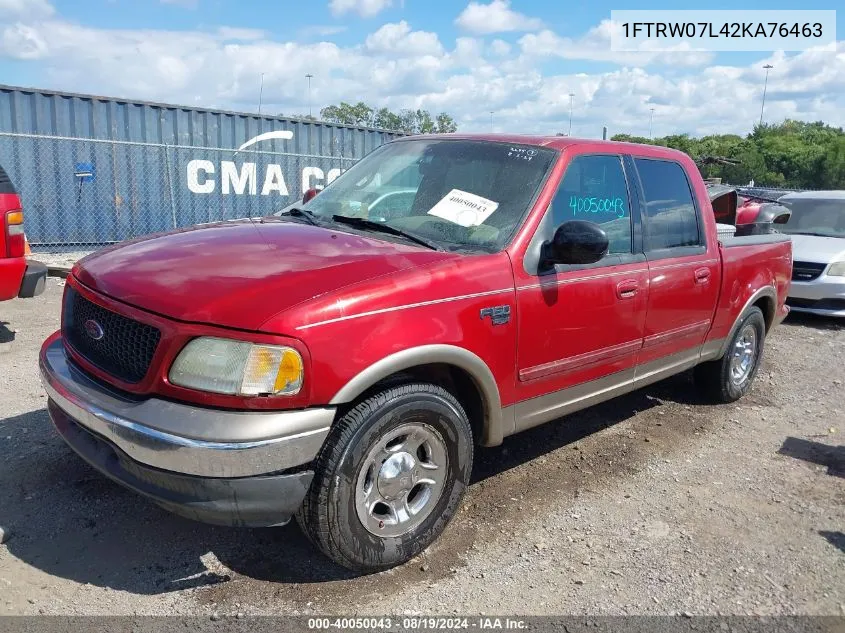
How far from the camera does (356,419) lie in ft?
8.97

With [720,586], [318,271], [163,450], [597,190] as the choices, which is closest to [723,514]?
[720,586]

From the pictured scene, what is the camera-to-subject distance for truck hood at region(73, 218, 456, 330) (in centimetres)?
262

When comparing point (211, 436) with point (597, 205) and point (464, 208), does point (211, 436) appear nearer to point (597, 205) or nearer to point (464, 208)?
point (464, 208)

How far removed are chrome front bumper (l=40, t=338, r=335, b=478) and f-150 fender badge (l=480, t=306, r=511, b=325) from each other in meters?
0.89

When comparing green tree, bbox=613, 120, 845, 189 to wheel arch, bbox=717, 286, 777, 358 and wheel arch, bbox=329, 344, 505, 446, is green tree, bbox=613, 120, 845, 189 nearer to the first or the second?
wheel arch, bbox=717, 286, 777, 358

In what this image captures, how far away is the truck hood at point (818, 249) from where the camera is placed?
28.7 ft

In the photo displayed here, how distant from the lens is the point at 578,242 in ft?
10.7

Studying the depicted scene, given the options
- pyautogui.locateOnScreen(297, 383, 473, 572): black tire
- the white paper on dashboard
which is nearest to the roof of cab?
the white paper on dashboard

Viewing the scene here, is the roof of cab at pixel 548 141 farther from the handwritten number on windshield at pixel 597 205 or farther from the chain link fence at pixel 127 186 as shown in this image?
the chain link fence at pixel 127 186

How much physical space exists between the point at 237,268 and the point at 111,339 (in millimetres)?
592

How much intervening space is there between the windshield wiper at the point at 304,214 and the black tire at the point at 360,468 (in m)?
1.34

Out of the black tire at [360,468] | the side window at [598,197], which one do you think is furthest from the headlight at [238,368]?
the side window at [598,197]

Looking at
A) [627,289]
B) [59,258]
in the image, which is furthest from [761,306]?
[59,258]

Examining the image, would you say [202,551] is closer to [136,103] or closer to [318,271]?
[318,271]
